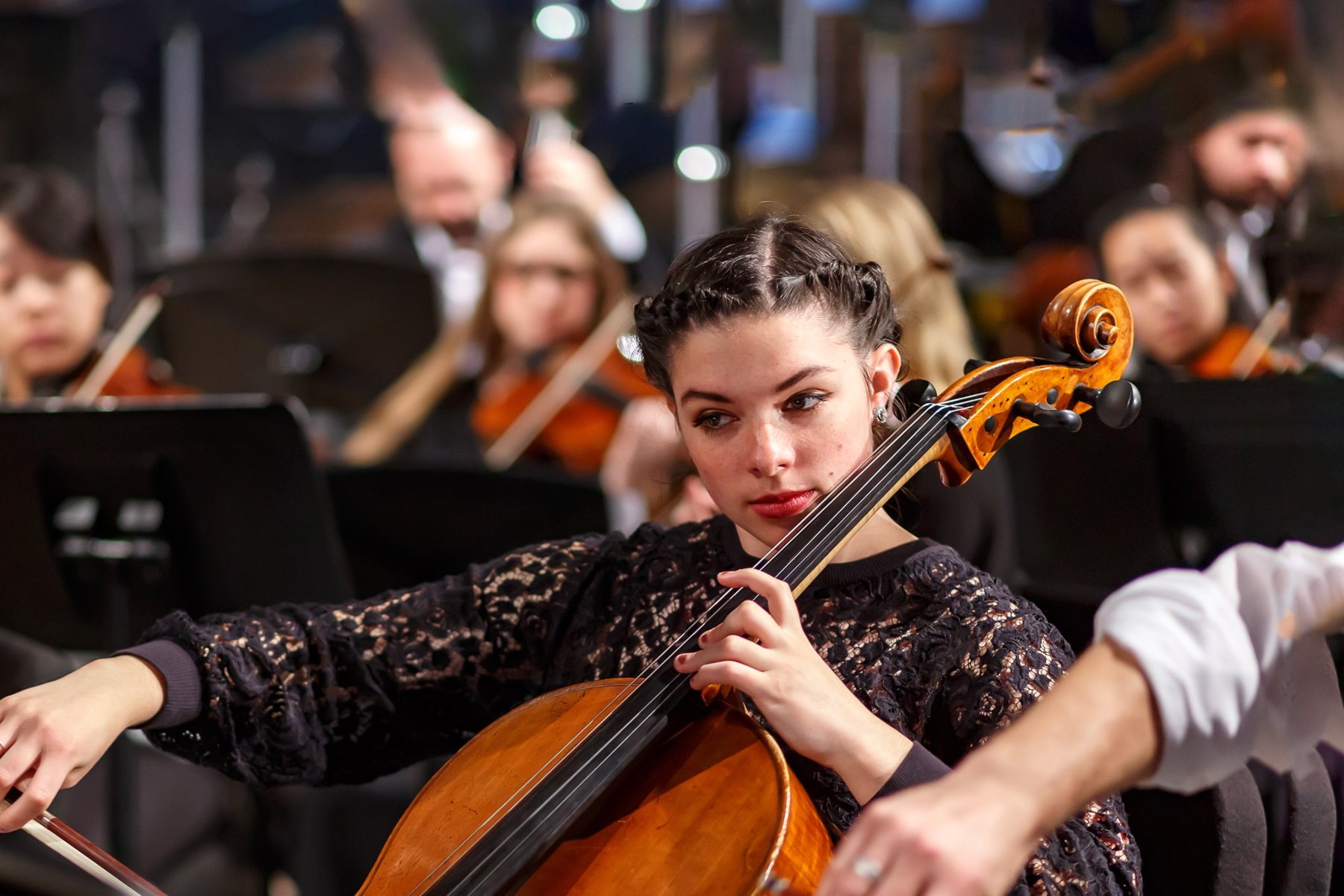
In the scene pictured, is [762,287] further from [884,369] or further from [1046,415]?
[1046,415]

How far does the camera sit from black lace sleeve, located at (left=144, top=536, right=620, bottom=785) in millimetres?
1199

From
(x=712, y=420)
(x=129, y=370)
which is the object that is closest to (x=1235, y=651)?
(x=712, y=420)

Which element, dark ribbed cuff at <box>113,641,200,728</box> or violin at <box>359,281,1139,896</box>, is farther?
dark ribbed cuff at <box>113,641,200,728</box>

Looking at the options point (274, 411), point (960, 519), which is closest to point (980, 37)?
point (960, 519)

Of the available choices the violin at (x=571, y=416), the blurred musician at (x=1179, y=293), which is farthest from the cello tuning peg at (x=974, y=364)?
the violin at (x=571, y=416)

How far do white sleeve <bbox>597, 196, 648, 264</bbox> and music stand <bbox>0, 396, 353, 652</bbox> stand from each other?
2149 millimetres

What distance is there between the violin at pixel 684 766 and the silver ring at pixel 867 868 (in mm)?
219

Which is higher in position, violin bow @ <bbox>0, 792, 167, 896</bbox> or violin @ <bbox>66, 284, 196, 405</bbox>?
violin bow @ <bbox>0, 792, 167, 896</bbox>

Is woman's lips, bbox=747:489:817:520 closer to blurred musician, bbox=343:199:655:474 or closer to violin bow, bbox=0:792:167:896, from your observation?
violin bow, bbox=0:792:167:896

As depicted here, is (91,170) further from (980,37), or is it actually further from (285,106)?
(980,37)

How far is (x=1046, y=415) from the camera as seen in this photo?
1.07 m

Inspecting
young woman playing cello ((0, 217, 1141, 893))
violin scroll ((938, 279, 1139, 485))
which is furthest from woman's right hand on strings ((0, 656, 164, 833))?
violin scroll ((938, 279, 1139, 485))

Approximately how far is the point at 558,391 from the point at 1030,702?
2061 millimetres

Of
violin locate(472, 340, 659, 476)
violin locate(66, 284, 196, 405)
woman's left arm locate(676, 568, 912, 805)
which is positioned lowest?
violin locate(472, 340, 659, 476)
